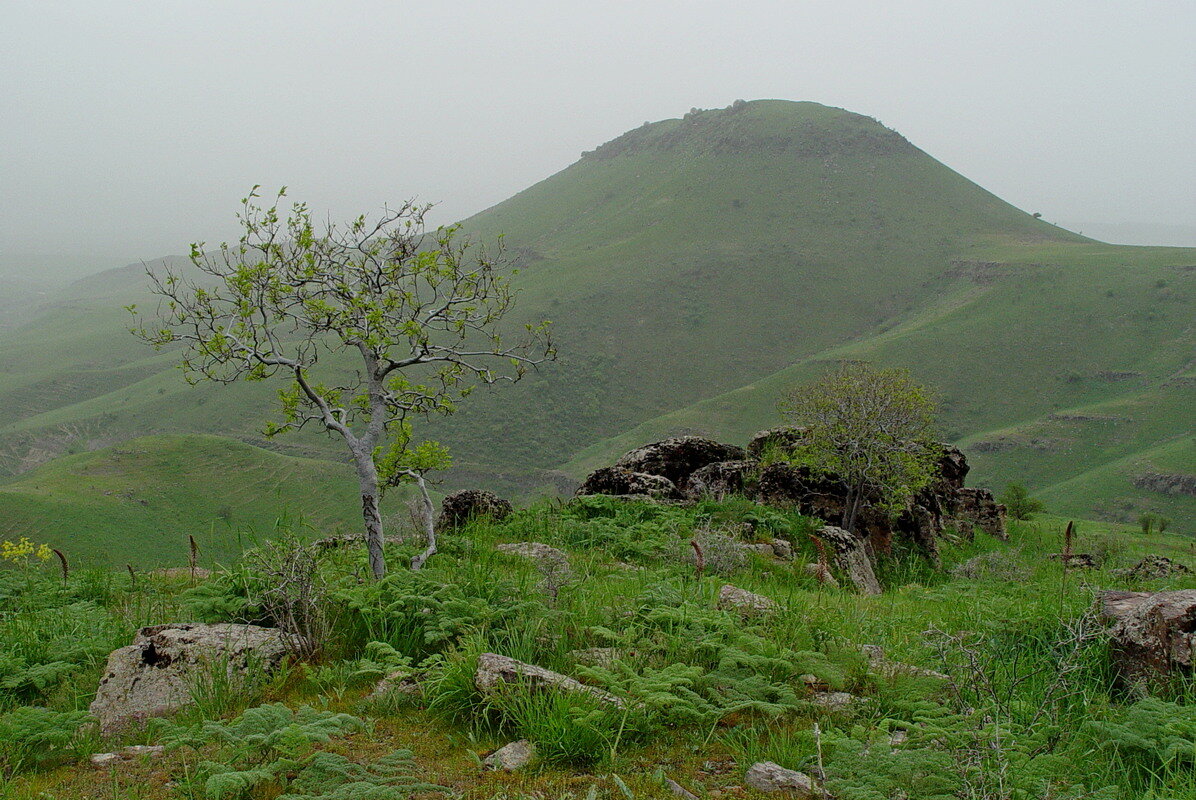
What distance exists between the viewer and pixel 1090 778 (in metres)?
3.51

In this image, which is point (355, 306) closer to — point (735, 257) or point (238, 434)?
point (238, 434)

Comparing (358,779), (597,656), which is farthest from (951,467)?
(358,779)

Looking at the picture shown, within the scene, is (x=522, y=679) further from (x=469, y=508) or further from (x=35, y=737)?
(x=469, y=508)

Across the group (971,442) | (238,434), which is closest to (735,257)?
(971,442)

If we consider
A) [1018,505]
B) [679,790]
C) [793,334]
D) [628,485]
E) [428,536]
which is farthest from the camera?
[793,334]

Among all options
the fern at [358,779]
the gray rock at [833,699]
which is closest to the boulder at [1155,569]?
the gray rock at [833,699]

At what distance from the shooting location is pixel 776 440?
17438mm

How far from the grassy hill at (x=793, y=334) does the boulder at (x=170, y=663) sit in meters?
70.7

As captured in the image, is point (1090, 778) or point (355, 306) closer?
point (1090, 778)

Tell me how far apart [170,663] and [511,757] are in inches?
99.6

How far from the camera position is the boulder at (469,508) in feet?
37.2

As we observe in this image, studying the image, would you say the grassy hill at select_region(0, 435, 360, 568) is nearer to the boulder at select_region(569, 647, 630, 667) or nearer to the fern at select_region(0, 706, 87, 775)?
the fern at select_region(0, 706, 87, 775)

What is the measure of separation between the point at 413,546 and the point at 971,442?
86813 mm

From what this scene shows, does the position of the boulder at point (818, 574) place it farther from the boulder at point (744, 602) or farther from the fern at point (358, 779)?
the fern at point (358, 779)
